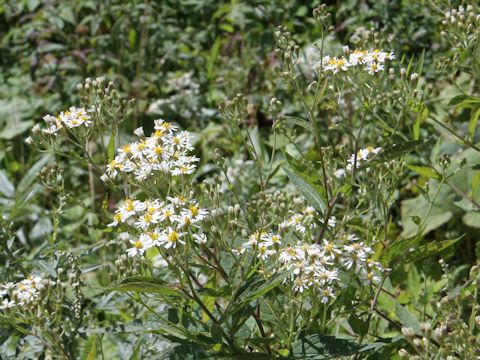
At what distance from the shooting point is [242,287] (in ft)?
6.44

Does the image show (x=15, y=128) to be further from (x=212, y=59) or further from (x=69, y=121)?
(x=69, y=121)

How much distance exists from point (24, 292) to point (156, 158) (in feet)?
2.16

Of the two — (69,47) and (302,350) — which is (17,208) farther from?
(69,47)

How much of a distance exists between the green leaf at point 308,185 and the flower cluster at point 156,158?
0.37 metres

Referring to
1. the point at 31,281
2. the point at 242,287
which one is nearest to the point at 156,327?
the point at 242,287

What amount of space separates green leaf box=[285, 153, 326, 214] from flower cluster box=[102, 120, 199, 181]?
37 centimetres

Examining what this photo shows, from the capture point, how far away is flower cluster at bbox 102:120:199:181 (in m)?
2.01

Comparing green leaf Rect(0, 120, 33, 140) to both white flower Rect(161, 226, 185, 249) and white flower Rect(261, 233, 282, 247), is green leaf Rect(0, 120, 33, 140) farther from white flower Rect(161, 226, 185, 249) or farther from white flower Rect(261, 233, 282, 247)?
white flower Rect(161, 226, 185, 249)

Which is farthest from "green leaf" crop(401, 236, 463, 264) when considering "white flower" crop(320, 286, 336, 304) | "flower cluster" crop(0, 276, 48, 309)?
"flower cluster" crop(0, 276, 48, 309)

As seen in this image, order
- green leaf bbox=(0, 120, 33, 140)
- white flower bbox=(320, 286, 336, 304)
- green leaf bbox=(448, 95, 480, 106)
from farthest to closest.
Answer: green leaf bbox=(0, 120, 33, 140) → green leaf bbox=(448, 95, 480, 106) → white flower bbox=(320, 286, 336, 304)

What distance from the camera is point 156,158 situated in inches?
80.8

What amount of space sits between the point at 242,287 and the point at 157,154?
16.9 inches

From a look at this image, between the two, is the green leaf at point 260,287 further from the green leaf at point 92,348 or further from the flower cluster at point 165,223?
the green leaf at point 92,348

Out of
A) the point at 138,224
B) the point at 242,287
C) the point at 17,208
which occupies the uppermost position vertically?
the point at 138,224
